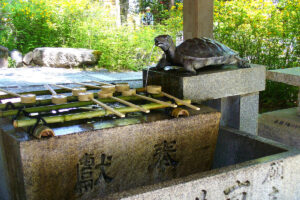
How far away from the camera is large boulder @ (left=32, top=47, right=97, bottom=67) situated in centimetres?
934

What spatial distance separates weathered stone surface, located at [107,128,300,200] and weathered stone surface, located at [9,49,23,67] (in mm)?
8412

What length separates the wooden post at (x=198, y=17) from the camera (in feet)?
15.2

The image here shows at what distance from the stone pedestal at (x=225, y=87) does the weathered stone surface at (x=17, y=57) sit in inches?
291

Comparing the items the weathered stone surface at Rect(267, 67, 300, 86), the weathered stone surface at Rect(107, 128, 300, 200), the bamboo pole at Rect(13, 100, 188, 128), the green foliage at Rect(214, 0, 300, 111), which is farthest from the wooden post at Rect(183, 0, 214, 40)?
the bamboo pole at Rect(13, 100, 188, 128)

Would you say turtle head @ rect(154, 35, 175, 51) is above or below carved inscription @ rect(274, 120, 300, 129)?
above

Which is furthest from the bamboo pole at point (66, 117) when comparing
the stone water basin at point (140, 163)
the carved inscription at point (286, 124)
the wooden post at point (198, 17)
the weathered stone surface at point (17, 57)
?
the weathered stone surface at point (17, 57)

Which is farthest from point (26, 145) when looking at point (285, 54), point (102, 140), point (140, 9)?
point (140, 9)

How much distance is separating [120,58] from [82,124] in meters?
7.20

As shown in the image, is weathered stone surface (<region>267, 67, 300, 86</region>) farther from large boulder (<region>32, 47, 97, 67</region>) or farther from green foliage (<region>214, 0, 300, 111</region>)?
large boulder (<region>32, 47, 97, 67</region>)

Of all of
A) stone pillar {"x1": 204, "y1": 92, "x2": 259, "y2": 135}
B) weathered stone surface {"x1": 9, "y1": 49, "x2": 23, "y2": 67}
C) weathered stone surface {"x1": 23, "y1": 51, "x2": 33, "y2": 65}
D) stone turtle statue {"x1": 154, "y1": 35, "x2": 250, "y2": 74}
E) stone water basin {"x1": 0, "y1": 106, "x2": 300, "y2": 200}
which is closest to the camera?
stone water basin {"x1": 0, "y1": 106, "x2": 300, "y2": 200}

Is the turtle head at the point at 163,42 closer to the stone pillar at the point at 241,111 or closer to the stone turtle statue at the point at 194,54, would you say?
the stone turtle statue at the point at 194,54

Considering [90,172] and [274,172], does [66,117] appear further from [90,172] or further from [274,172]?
[274,172]

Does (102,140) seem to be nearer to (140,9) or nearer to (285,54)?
(285,54)

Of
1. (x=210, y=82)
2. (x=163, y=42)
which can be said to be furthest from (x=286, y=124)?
(x=163, y=42)
